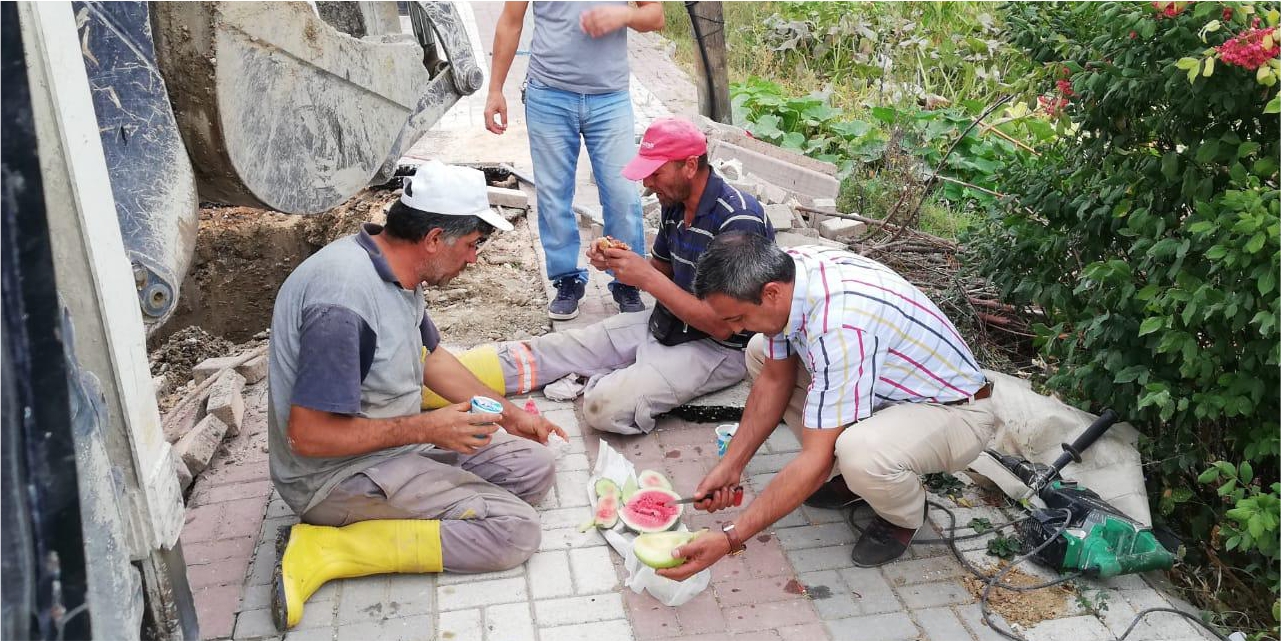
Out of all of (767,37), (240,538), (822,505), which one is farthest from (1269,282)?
(767,37)

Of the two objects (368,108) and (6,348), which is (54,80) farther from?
(368,108)

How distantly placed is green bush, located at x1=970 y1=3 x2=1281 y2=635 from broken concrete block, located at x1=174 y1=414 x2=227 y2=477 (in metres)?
3.84

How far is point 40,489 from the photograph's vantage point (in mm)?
2338

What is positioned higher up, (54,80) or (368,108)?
(54,80)

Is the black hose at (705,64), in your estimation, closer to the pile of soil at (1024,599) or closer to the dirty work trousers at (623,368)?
the dirty work trousers at (623,368)

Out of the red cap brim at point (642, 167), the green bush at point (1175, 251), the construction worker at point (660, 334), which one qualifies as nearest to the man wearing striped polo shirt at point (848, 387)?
the green bush at point (1175, 251)

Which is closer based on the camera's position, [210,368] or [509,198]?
[210,368]

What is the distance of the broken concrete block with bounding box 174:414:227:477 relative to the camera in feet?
15.6

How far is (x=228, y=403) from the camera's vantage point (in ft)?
16.7

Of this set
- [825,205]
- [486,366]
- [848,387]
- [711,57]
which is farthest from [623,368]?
[711,57]

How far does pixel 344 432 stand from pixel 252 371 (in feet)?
7.04

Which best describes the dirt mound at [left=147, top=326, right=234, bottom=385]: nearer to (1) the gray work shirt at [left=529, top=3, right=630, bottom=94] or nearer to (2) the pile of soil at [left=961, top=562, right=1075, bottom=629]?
(1) the gray work shirt at [left=529, top=3, right=630, bottom=94]

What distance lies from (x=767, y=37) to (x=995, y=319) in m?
7.82

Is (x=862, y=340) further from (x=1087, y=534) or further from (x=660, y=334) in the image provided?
(x=660, y=334)
